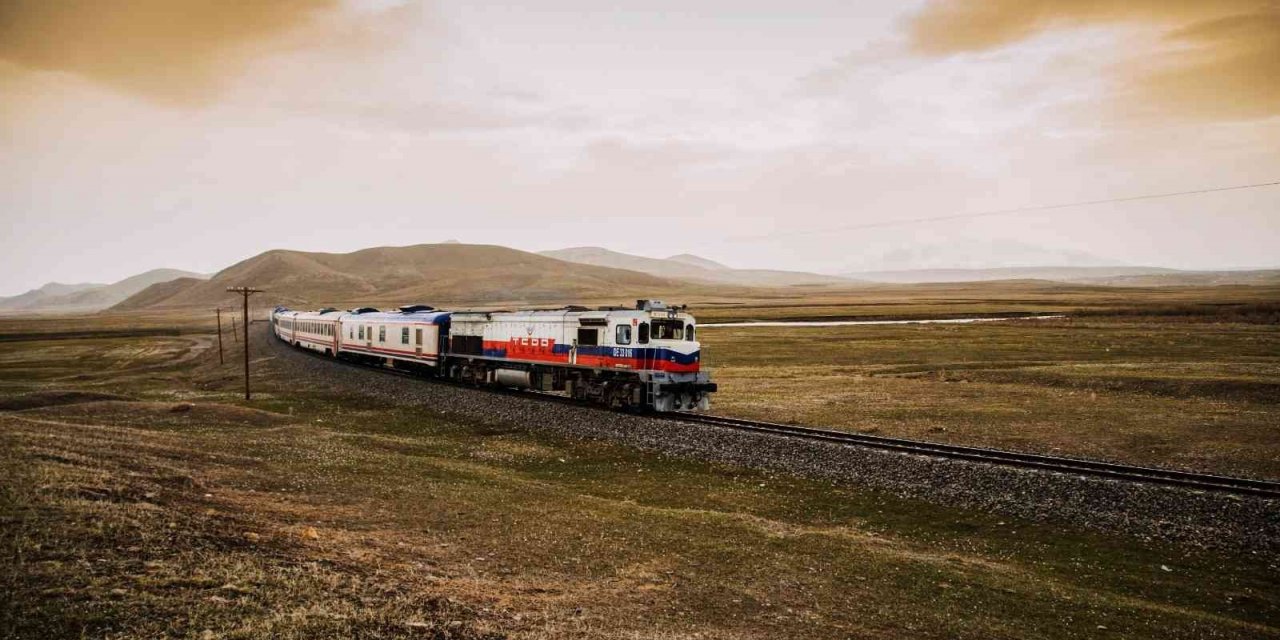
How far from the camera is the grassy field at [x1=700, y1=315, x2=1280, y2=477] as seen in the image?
31578 millimetres

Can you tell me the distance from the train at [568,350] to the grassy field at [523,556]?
21.6 ft

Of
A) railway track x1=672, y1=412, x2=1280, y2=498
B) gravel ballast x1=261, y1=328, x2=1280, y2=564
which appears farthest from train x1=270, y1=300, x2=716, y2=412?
railway track x1=672, y1=412, x2=1280, y2=498

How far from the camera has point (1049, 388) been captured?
4684 centimetres

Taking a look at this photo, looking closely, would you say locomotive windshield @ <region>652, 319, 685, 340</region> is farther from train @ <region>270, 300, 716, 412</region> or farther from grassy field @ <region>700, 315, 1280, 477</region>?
grassy field @ <region>700, 315, 1280, 477</region>

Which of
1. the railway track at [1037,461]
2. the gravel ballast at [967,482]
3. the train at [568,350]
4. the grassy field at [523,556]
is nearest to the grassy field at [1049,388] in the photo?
the railway track at [1037,461]

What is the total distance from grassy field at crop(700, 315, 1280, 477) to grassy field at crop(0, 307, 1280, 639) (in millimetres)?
12865

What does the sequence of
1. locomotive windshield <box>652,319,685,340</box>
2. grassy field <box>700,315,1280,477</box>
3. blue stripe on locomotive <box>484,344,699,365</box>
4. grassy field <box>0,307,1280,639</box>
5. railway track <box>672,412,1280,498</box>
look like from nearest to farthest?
1. grassy field <box>0,307,1280,639</box>
2. railway track <box>672,412,1280,498</box>
3. grassy field <box>700,315,1280,477</box>
4. blue stripe on locomotive <box>484,344,699,365</box>
5. locomotive windshield <box>652,319,685,340</box>

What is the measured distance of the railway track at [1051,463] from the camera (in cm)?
2106

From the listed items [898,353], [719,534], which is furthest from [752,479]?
[898,353]

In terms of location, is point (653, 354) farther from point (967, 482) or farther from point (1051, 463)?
point (1051, 463)

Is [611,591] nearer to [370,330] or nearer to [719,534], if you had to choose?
[719,534]

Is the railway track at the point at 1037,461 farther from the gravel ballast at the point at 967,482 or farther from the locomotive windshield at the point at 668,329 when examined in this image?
the locomotive windshield at the point at 668,329

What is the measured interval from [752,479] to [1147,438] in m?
19.2

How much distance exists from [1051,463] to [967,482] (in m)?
3.67
